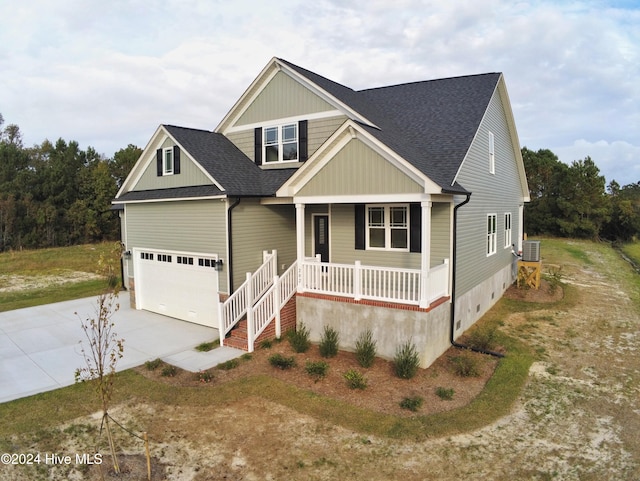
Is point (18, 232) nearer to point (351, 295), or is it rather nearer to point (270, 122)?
point (270, 122)

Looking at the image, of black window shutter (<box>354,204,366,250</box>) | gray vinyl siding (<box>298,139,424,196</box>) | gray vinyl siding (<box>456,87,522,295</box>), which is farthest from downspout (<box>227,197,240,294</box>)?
gray vinyl siding (<box>456,87,522,295</box>)

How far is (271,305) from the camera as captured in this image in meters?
11.9

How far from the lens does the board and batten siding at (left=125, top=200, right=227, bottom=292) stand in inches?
502

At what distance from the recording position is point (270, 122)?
14914mm

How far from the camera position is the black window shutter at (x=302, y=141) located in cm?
1410

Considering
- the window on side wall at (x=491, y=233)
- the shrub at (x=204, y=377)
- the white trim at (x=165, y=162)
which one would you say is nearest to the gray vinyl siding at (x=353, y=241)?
the window on side wall at (x=491, y=233)

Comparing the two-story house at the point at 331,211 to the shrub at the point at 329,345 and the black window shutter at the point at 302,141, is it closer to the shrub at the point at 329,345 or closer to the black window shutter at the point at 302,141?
the black window shutter at the point at 302,141

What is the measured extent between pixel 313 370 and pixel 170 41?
15630mm

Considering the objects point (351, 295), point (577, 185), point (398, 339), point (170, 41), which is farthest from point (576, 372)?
point (577, 185)

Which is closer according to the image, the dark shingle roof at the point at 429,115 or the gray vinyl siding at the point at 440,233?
the gray vinyl siding at the point at 440,233

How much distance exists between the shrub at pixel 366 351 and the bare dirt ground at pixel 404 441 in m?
0.24

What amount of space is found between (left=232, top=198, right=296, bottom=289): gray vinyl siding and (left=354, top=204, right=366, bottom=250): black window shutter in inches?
103

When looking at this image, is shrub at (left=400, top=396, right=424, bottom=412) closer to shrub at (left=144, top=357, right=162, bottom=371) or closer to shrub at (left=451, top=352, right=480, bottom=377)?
shrub at (left=451, top=352, right=480, bottom=377)

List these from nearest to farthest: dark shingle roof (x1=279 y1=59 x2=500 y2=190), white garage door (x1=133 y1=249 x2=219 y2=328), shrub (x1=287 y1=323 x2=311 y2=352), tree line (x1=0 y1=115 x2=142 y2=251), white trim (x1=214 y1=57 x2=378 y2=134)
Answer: shrub (x1=287 y1=323 x2=311 y2=352) → dark shingle roof (x1=279 y1=59 x2=500 y2=190) → white trim (x1=214 y1=57 x2=378 y2=134) → white garage door (x1=133 y1=249 x2=219 y2=328) → tree line (x1=0 y1=115 x2=142 y2=251)
